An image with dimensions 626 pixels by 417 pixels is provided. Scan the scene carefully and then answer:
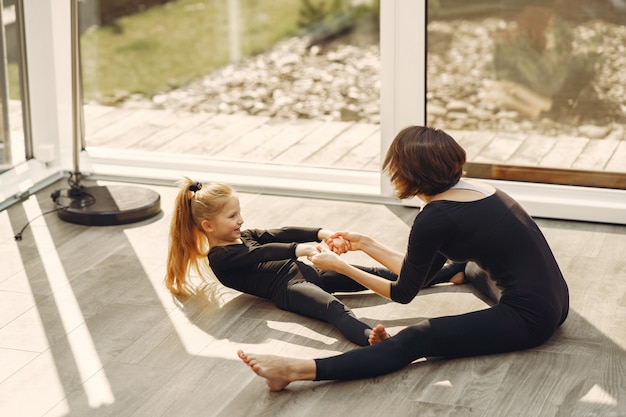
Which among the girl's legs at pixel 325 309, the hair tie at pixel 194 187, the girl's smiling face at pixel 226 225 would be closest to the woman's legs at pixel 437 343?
the girl's legs at pixel 325 309

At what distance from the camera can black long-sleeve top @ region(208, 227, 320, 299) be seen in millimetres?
3109

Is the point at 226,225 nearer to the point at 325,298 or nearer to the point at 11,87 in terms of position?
the point at 325,298

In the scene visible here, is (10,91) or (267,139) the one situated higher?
(10,91)

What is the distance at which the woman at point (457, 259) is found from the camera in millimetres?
2658

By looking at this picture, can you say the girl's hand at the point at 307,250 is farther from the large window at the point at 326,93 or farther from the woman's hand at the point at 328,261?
the large window at the point at 326,93

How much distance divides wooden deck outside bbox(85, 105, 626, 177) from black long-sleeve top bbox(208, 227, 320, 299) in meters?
1.24

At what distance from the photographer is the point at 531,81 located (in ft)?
12.7

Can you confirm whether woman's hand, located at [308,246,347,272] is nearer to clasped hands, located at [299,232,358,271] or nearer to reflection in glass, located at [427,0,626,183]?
clasped hands, located at [299,232,358,271]

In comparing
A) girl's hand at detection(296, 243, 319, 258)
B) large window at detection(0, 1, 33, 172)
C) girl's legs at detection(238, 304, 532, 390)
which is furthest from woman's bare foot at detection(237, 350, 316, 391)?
large window at detection(0, 1, 33, 172)

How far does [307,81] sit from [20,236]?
77.3 inches

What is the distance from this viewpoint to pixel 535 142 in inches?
156

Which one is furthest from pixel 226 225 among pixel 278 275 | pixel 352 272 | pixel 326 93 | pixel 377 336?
pixel 326 93

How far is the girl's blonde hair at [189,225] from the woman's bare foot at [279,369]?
2.20 feet

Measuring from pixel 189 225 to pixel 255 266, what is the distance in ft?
0.81
